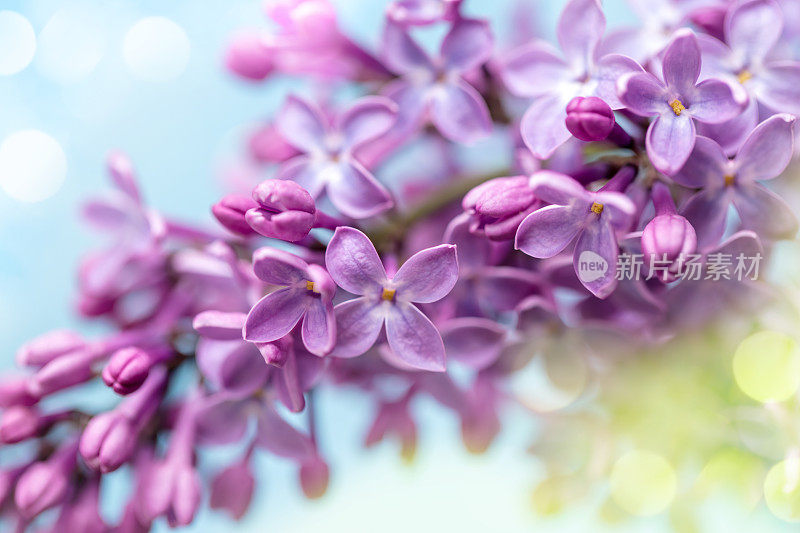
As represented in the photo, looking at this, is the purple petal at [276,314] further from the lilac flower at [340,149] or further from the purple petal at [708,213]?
the purple petal at [708,213]

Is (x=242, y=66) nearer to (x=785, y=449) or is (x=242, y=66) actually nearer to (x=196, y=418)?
(x=196, y=418)

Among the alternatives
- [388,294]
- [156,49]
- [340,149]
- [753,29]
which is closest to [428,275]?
[388,294]

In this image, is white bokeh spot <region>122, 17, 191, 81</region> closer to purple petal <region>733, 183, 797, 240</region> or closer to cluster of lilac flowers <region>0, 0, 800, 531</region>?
cluster of lilac flowers <region>0, 0, 800, 531</region>

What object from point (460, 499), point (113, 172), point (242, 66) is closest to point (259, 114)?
point (242, 66)

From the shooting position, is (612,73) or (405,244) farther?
(405,244)

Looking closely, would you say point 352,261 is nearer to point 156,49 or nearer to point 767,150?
point 767,150

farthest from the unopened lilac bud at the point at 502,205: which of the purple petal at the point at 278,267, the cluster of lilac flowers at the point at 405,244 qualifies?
the purple petal at the point at 278,267
